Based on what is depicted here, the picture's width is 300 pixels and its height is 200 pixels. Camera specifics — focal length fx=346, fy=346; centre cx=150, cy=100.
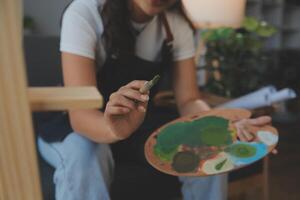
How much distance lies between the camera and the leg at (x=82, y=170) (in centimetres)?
47

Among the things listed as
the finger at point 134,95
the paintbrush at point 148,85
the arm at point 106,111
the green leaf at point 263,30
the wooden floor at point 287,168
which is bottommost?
the wooden floor at point 287,168

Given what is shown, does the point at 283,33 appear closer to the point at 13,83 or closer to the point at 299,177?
the point at 299,177

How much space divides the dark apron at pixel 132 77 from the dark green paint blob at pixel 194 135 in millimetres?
56

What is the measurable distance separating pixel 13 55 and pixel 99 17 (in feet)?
0.84

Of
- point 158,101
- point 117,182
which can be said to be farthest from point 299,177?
point 117,182

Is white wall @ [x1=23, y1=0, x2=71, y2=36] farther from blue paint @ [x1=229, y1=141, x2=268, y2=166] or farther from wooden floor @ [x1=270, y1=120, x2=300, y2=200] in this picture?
wooden floor @ [x1=270, y1=120, x2=300, y2=200]

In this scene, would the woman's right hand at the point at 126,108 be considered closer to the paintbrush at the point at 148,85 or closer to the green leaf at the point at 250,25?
the paintbrush at the point at 148,85

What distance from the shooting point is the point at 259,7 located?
6.65 ft

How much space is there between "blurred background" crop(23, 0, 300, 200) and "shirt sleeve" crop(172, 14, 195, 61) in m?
0.18

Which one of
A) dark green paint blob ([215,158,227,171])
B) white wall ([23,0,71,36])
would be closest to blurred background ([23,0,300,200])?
white wall ([23,0,71,36])

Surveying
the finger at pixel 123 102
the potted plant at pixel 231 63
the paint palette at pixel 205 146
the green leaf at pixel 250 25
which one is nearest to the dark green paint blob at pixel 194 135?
the paint palette at pixel 205 146

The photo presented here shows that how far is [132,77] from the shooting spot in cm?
37

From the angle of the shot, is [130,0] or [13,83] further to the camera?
[130,0]

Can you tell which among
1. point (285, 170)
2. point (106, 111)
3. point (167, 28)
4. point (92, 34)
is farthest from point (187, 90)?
point (285, 170)
